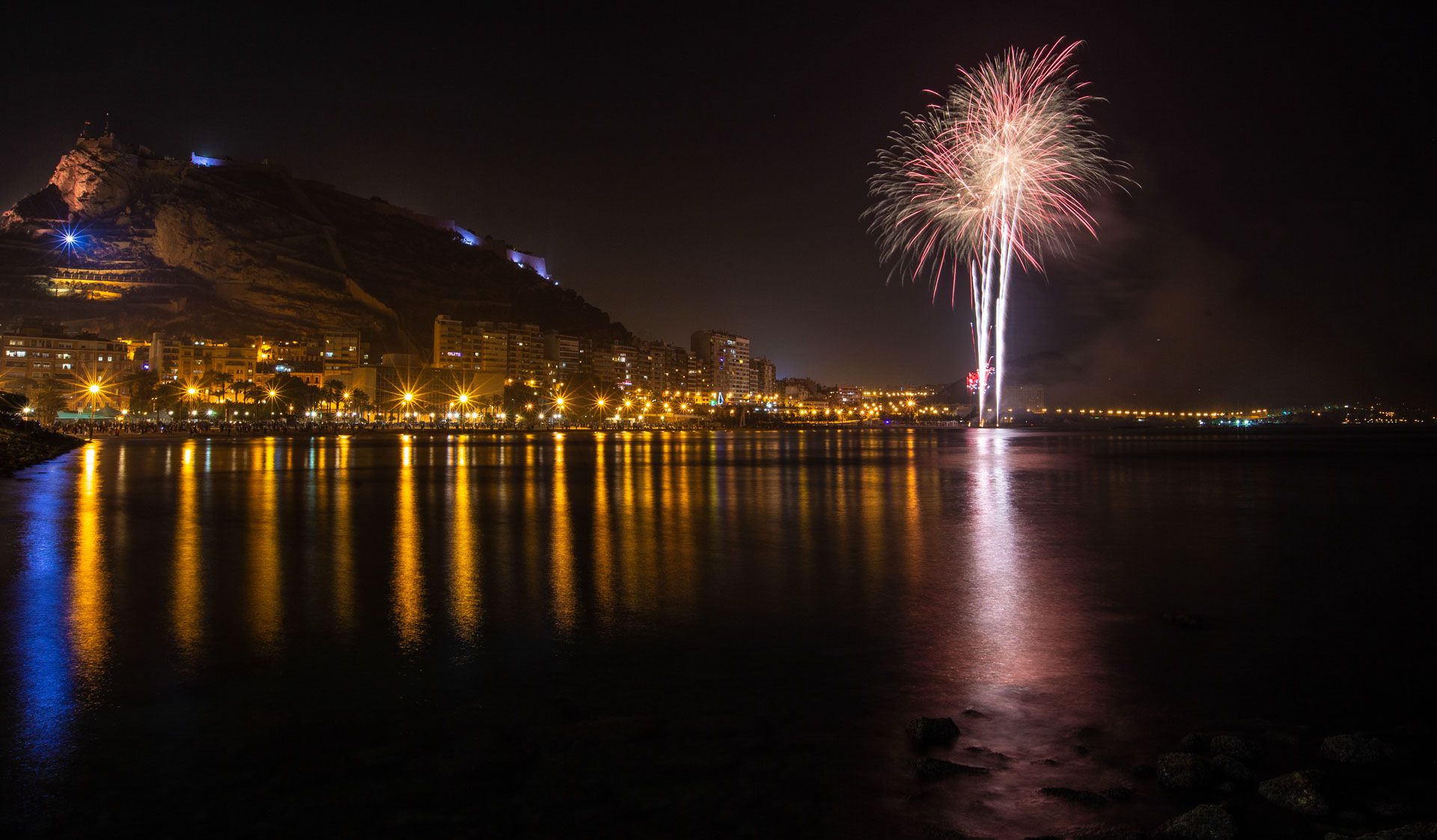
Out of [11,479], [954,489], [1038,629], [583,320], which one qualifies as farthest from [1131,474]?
[583,320]

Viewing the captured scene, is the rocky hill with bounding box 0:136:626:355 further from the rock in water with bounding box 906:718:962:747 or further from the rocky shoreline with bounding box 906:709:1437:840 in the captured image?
Answer: the rocky shoreline with bounding box 906:709:1437:840

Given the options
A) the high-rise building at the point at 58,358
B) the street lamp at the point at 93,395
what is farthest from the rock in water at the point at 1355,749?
the high-rise building at the point at 58,358

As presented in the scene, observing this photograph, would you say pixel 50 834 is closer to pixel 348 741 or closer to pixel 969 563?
pixel 348 741

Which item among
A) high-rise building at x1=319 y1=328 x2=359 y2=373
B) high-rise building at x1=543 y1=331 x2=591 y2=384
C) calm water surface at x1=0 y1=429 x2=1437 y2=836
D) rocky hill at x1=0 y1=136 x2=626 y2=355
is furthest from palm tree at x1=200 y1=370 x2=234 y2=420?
calm water surface at x1=0 y1=429 x2=1437 y2=836

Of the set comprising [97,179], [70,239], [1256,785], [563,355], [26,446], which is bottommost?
[1256,785]

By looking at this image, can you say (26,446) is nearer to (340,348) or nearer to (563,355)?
(340,348)

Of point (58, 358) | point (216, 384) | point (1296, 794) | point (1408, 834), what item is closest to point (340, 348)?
point (216, 384)
